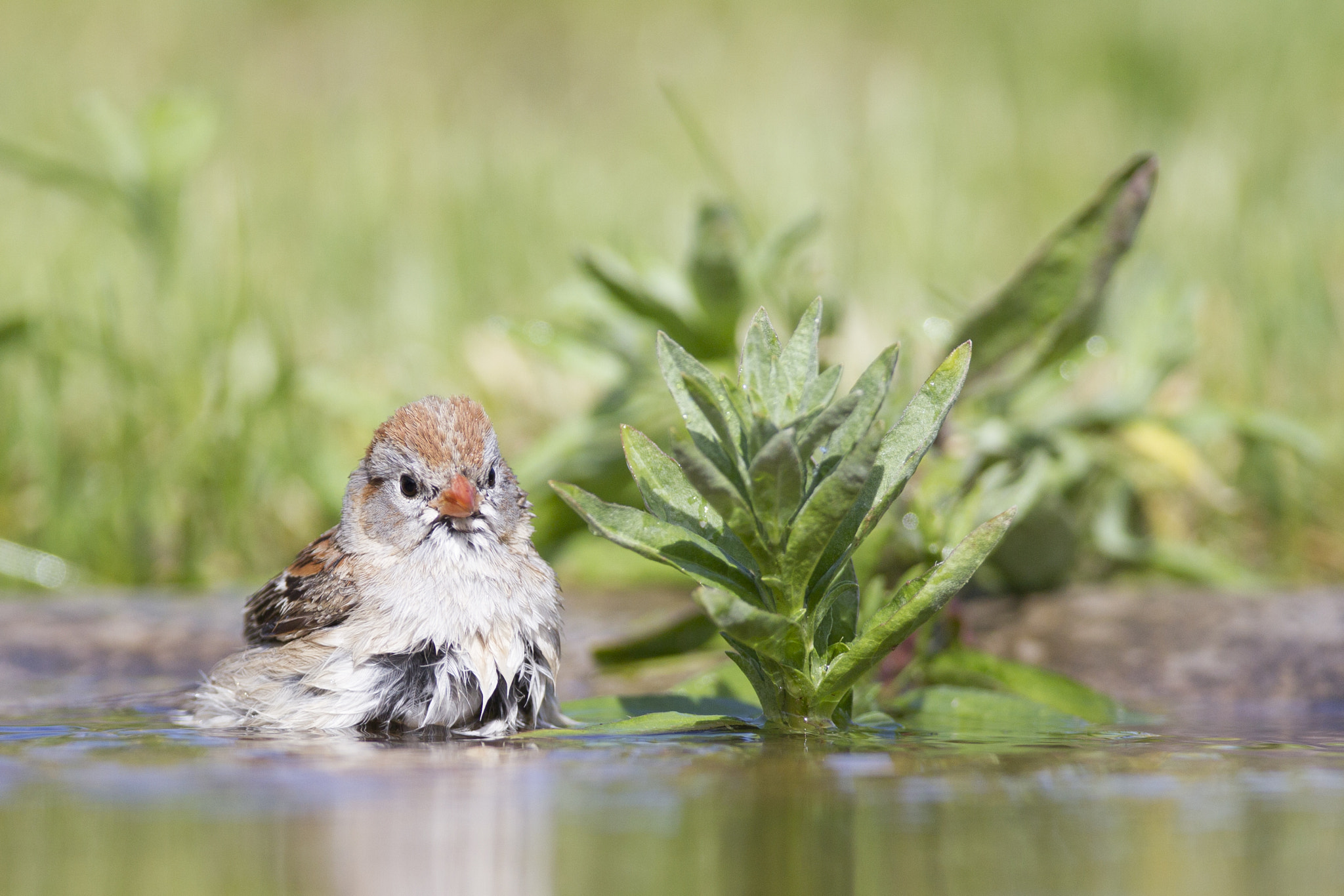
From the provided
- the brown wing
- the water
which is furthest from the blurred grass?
the water

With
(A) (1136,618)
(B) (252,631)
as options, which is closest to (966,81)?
(A) (1136,618)

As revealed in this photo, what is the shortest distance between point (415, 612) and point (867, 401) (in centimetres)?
140

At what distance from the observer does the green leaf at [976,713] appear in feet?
10.5

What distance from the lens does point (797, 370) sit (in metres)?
2.86

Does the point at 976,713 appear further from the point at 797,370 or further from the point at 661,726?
the point at 797,370

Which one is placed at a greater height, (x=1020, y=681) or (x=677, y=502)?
(x=677, y=502)

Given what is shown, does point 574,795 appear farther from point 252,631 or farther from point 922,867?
point 252,631

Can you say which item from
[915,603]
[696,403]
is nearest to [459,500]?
[696,403]

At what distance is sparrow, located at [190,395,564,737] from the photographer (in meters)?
3.48

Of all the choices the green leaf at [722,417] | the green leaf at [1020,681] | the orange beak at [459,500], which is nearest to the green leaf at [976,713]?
the green leaf at [1020,681]

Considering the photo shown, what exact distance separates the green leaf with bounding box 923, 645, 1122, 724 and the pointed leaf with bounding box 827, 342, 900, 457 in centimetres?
92

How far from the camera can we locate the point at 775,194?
8617 mm

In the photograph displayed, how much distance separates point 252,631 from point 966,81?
8430 mm

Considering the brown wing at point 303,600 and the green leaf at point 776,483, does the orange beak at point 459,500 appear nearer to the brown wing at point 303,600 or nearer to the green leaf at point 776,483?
the brown wing at point 303,600
